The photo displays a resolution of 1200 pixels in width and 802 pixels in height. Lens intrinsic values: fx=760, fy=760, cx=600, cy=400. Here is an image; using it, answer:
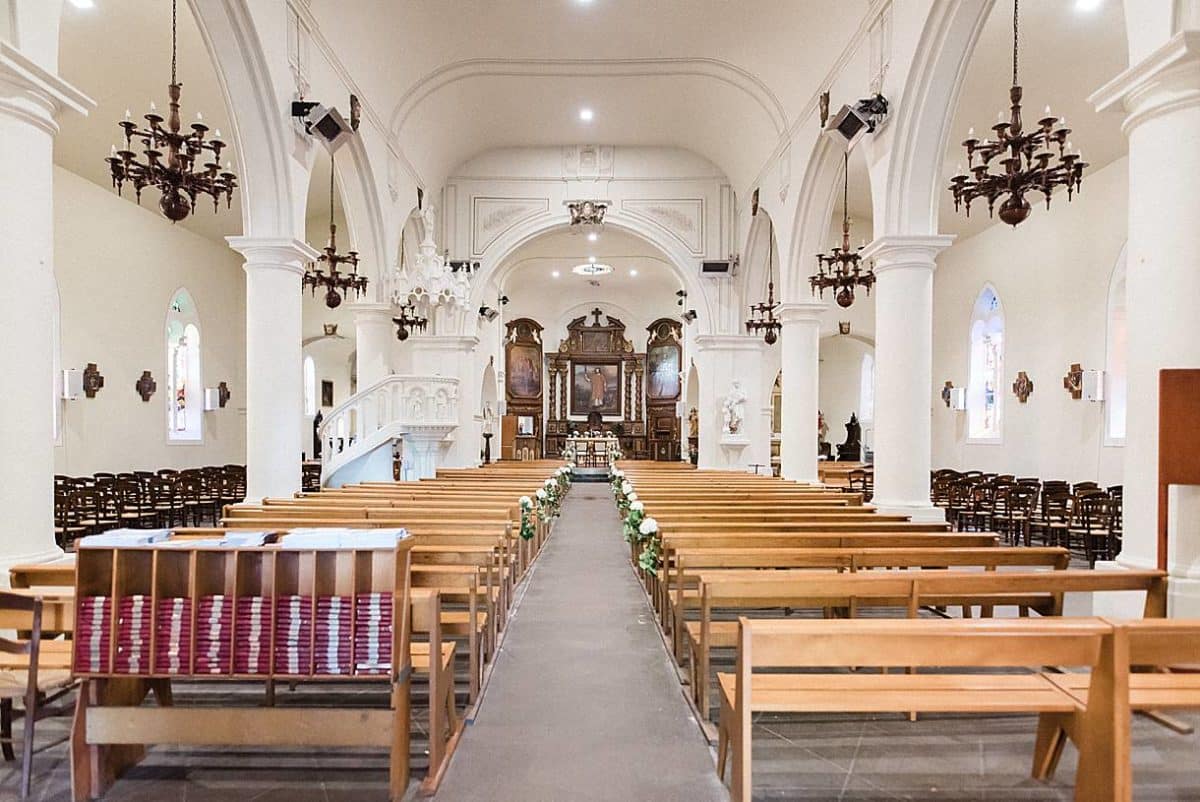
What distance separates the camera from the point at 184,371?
15547mm

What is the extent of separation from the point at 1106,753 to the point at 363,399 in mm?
10358

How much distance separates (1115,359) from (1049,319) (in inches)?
65.0

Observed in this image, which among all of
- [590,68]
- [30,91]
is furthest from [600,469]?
[30,91]

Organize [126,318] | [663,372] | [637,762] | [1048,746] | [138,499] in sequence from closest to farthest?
1. [1048,746]
2. [637,762]
3. [138,499]
4. [126,318]
5. [663,372]

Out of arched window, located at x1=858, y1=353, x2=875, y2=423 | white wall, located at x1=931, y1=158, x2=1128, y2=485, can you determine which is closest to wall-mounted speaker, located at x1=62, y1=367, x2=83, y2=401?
white wall, located at x1=931, y1=158, x2=1128, y2=485

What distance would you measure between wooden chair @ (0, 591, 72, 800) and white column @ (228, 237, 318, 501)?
174 inches

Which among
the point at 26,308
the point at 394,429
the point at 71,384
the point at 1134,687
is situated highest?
the point at 26,308

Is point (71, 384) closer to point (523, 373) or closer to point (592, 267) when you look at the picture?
point (592, 267)

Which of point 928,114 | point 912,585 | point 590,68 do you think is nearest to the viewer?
point 912,585

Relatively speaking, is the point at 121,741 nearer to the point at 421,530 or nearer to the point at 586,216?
the point at 421,530

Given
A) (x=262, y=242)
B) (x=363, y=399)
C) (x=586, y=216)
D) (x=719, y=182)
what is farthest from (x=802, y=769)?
(x=719, y=182)

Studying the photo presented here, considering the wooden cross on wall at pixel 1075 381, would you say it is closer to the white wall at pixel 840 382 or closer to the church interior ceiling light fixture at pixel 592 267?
the white wall at pixel 840 382

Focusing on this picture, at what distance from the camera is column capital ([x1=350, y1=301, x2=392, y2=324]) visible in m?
12.0

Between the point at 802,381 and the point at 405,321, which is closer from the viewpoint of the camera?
the point at 405,321
